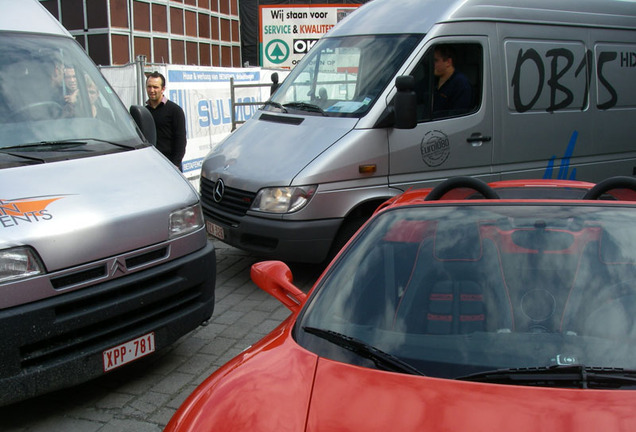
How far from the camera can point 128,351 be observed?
4090mm

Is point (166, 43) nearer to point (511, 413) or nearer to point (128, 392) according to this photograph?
point (128, 392)

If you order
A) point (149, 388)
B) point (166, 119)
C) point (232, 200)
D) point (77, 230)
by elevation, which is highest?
point (166, 119)

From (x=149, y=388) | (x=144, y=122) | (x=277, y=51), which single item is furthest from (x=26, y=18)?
(x=277, y=51)

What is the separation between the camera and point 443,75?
669 cm

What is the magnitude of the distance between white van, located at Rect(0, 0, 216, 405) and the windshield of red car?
1609 mm

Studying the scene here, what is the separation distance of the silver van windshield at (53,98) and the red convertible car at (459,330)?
2214mm

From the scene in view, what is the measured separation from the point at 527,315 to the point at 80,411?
2.71 m

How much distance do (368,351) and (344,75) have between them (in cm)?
486

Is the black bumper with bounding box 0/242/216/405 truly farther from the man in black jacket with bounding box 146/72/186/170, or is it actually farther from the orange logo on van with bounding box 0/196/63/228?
the man in black jacket with bounding box 146/72/186/170

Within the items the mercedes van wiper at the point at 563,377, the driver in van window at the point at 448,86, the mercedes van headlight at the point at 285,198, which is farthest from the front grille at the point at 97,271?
the driver in van window at the point at 448,86

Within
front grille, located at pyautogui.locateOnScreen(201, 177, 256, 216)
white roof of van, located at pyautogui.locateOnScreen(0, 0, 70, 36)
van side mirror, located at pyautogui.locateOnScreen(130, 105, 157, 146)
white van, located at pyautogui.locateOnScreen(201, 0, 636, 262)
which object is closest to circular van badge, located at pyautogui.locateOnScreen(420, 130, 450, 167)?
white van, located at pyautogui.locateOnScreen(201, 0, 636, 262)

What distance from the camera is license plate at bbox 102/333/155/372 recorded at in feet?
13.0

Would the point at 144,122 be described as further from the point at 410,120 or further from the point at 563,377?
the point at 563,377

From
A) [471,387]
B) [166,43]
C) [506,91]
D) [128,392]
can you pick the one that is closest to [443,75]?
[506,91]
